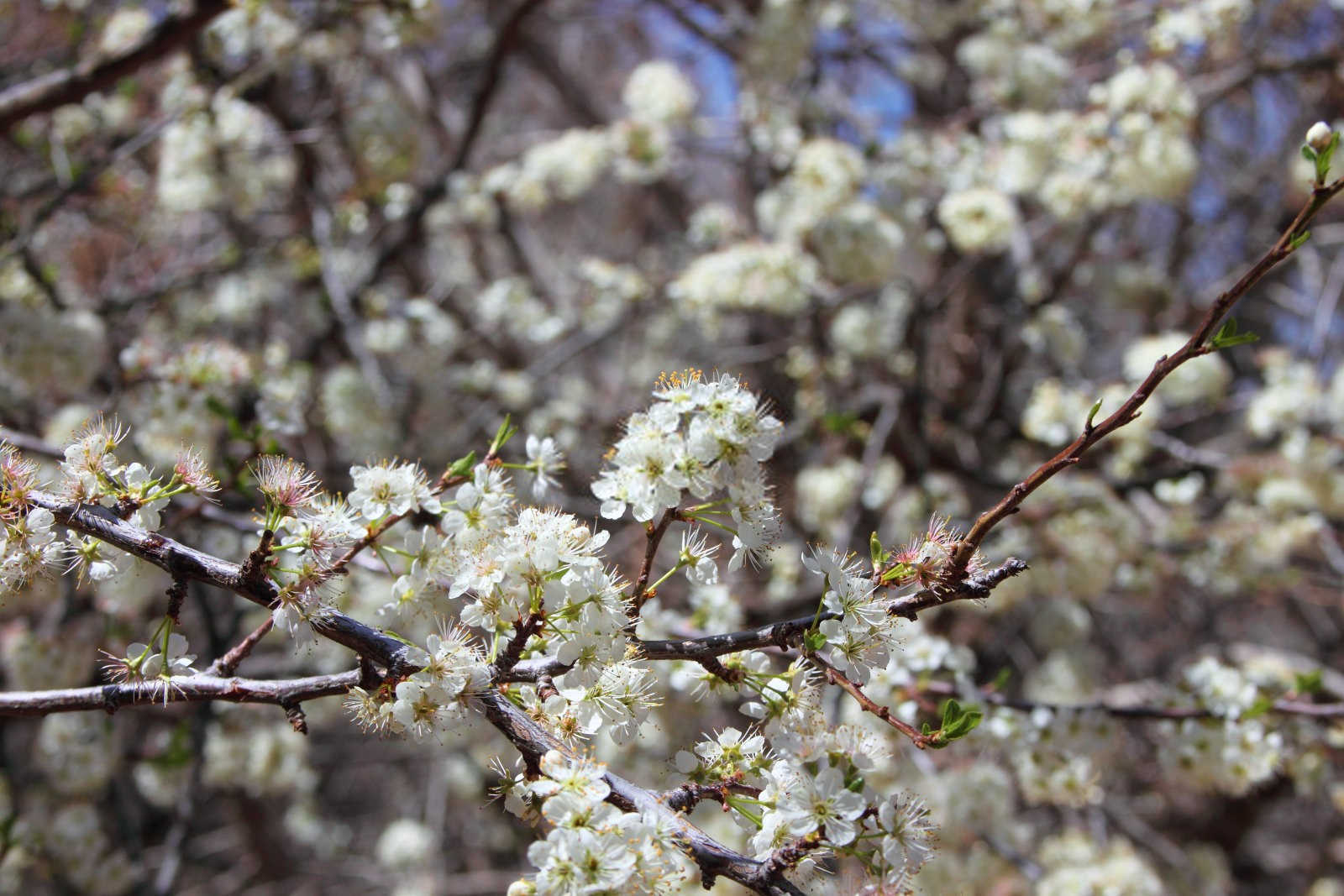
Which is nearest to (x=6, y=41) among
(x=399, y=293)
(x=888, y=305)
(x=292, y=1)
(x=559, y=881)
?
(x=399, y=293)

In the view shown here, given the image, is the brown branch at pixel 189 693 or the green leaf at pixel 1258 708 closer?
the brown branch at pixel 189 693

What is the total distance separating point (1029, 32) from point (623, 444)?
207 inches

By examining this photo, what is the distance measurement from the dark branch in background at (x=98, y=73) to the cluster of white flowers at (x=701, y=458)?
2.77 m

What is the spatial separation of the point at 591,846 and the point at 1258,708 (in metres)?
2.13

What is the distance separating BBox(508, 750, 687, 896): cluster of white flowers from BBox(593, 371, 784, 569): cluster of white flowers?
1.32 ft

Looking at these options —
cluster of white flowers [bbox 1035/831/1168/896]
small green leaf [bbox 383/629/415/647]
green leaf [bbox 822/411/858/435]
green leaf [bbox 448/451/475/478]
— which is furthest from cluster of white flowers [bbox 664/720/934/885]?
green leaf [bbox 822/411/858/435]

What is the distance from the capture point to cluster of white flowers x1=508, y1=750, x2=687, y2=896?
1.21 meters

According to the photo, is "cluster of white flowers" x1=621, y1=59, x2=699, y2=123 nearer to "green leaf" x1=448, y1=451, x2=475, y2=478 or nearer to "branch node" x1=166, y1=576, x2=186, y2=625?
"green leaf" x1=448, y1=451, x2=475, y2=478

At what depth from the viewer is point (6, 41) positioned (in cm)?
633

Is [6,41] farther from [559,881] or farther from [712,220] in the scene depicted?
[559,881]

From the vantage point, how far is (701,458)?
143cm

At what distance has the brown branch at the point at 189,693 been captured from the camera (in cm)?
143

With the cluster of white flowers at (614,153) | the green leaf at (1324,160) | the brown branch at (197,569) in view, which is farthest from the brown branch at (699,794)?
the cluster of white flowers at (614,153)

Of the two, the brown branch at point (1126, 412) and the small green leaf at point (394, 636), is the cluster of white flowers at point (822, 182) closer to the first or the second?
the brown branch at point (1126, 412)
